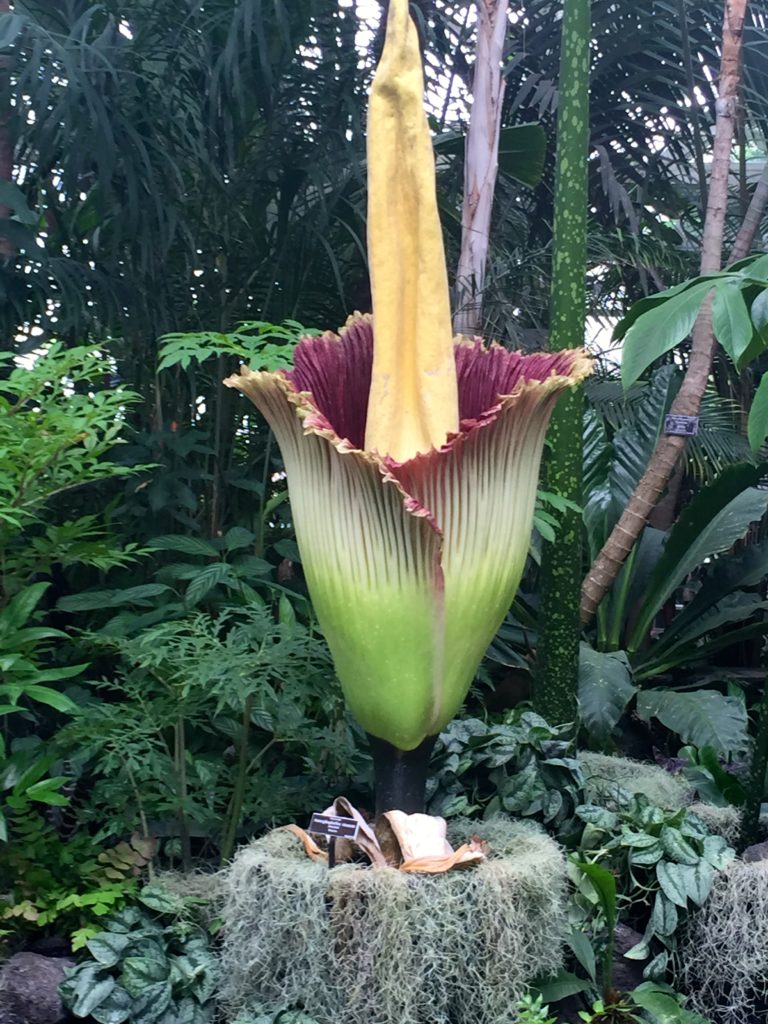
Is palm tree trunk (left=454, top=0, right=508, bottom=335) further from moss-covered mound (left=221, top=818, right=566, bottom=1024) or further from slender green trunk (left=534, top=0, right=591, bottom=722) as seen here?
moss-covered mound (left=221, top=818, right=566, bottom=1024)

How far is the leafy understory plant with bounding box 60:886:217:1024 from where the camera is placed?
4.67ft

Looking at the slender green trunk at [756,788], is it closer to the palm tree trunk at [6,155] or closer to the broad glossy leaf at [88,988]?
the broad glossy leaf at [88,988]

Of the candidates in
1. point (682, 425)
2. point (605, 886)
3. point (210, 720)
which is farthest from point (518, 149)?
point (605, 886)

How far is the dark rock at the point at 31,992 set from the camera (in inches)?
55.1

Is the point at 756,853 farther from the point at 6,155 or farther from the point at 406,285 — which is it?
the point at 6,155

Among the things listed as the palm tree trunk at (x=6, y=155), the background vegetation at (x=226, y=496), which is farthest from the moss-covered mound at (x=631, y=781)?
the palm tree trunk at (x=6, y=155)

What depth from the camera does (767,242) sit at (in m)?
4.71

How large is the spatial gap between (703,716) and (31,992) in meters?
1.72

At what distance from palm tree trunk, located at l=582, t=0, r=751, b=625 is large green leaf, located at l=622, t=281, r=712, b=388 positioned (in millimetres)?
1361

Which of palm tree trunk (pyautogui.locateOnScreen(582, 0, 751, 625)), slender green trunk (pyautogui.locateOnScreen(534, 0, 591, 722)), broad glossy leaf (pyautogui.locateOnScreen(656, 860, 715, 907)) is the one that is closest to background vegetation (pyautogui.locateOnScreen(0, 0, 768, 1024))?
broad glossy leaf (pyautogui.locateOnScreen(656, 860, 715, 907))

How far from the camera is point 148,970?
1464mm

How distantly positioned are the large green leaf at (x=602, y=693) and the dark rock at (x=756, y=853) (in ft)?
2.14

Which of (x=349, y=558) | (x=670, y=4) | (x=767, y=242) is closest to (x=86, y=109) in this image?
(x=349, y=558)

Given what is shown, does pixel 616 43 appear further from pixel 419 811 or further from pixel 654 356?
pixel 419 811
